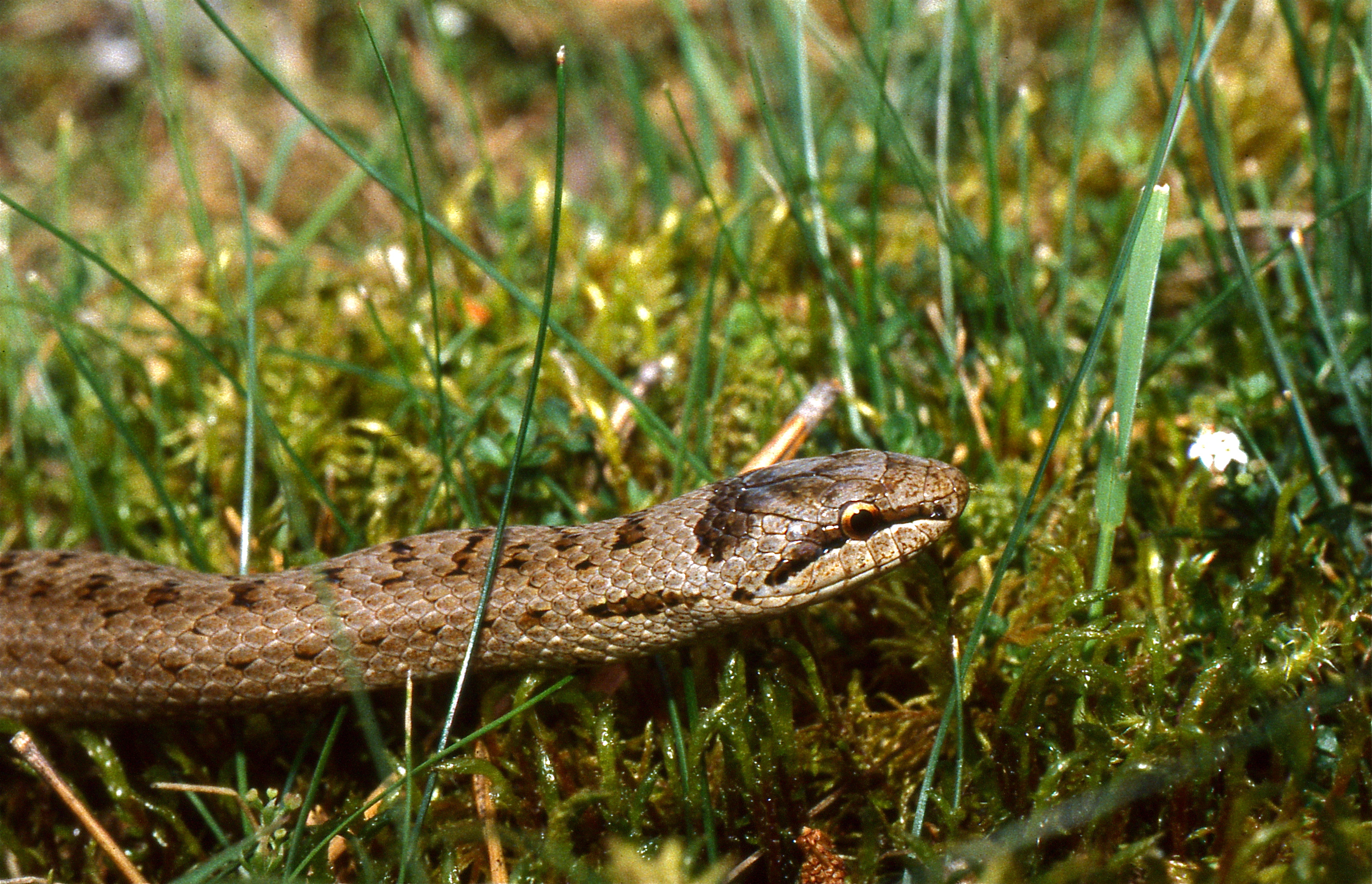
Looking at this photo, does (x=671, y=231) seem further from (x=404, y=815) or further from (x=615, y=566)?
(x=404, y=815)

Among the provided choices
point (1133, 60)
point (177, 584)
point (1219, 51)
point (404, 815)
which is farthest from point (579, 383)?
point (1219, 51)

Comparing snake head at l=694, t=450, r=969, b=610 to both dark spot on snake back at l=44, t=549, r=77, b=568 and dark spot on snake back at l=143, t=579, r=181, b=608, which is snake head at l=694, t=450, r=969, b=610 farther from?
dark spot on snake back at l=44, t=549, r=77, b=568

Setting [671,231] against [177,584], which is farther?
[671,231]

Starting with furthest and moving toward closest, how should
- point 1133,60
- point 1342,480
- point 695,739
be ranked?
point 1133,60, point 1342,480, point 695,739

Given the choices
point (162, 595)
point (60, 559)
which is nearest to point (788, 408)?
point (162, 595)

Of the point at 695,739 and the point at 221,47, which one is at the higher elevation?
the point at 221,47

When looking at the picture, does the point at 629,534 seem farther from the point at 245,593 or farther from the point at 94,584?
the point at 94,584
